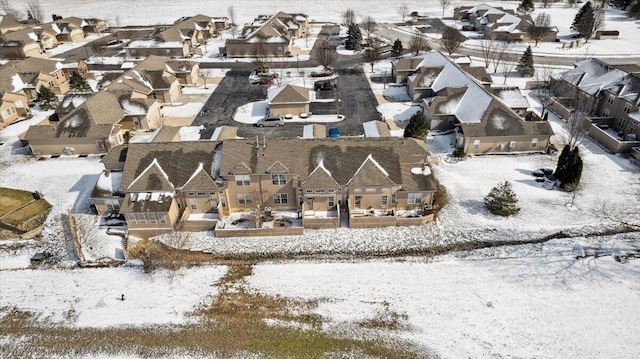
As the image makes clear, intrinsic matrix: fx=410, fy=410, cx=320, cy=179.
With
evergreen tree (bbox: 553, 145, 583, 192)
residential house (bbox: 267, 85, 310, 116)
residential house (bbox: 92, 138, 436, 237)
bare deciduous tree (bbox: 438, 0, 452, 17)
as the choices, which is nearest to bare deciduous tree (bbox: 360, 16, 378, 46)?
bare deciduous tree (bbox: 438, 0, 452, 17)

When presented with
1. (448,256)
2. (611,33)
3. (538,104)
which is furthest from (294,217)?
(611,33)

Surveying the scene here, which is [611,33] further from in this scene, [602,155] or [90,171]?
[90,171]

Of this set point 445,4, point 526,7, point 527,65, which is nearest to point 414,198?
point 527,65

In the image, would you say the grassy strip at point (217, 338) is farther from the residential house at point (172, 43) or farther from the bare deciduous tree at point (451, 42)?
the residential house at point (172, 43)

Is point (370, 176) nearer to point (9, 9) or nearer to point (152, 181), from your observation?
point (152, 181)

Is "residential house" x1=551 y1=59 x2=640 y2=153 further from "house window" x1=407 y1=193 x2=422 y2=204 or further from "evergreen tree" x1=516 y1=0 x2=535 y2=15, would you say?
"evergreen tree" x1=516 y1=0 x2=535 y2=15

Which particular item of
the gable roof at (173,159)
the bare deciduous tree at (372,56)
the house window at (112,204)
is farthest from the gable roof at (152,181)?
the bare deciduous tree at (372,56)
